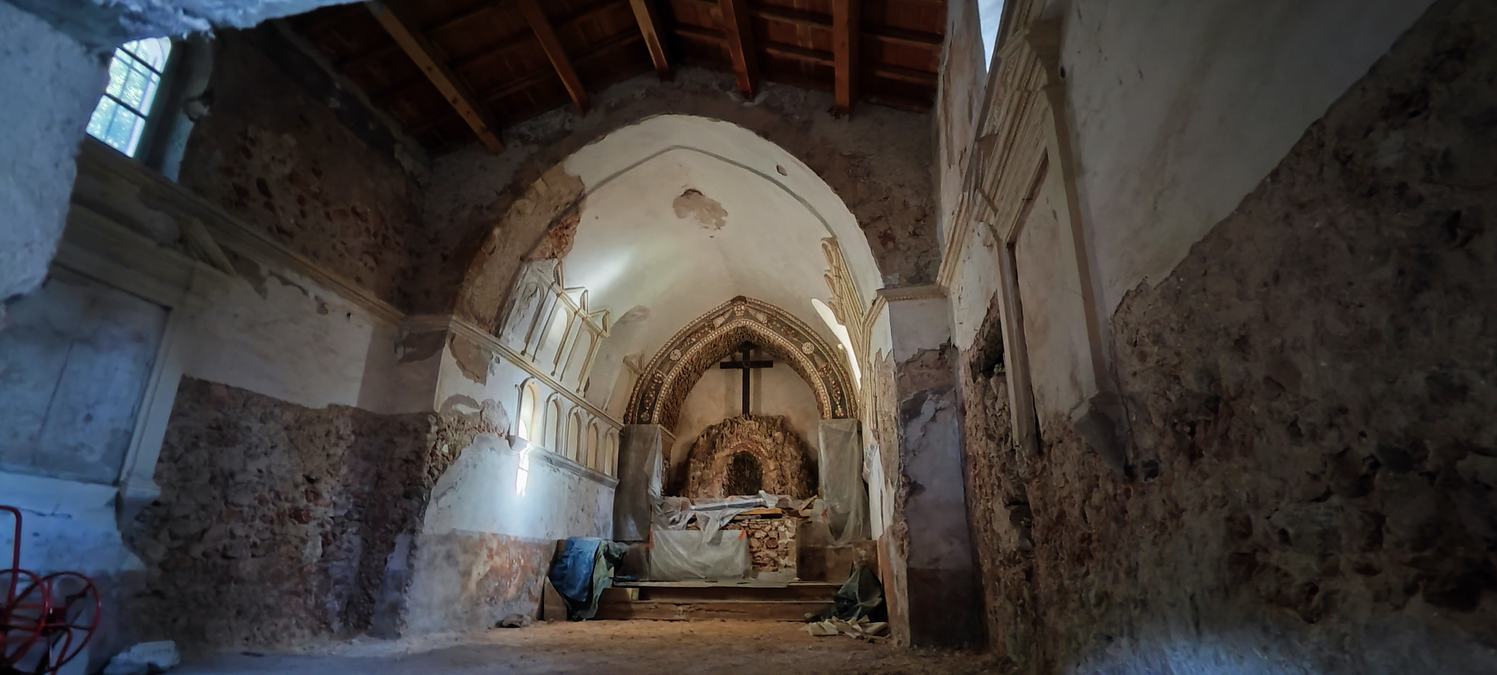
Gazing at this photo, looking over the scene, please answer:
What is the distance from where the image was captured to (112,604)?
13.6 feet

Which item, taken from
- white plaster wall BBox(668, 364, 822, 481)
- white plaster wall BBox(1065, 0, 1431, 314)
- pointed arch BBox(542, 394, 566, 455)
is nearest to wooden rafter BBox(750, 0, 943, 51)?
white plaster wall BBox(1065, 0, 1431, 314)

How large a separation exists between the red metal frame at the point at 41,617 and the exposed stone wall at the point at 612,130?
3.38 meters

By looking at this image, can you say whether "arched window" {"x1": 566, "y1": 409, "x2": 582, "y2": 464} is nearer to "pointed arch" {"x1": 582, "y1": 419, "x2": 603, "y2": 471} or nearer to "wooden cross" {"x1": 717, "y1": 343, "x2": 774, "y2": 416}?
"pointed arch" {"x1": 582, "y1": 419, "x2": 603, "y2": 471}

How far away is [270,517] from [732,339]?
8330 millimetres

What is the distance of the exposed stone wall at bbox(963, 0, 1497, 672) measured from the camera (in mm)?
1038

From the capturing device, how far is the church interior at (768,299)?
4.09 feet

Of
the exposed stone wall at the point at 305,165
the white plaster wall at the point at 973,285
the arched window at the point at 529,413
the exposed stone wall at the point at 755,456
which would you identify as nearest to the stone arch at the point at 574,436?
the arched window at the point at 529,413

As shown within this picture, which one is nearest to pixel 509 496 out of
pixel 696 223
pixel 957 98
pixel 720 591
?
pixel 720 591

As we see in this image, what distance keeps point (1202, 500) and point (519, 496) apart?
7278mm

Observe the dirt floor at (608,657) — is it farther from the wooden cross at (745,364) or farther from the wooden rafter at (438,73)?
the wooden cross at (745,364)

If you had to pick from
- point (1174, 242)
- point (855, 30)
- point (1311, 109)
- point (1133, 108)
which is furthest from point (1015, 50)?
point (855, 30)

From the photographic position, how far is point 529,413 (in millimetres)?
8336

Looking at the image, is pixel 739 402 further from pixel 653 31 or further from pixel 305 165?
pixel 305 165

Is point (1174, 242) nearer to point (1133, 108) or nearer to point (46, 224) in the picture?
point (1133, 108)
